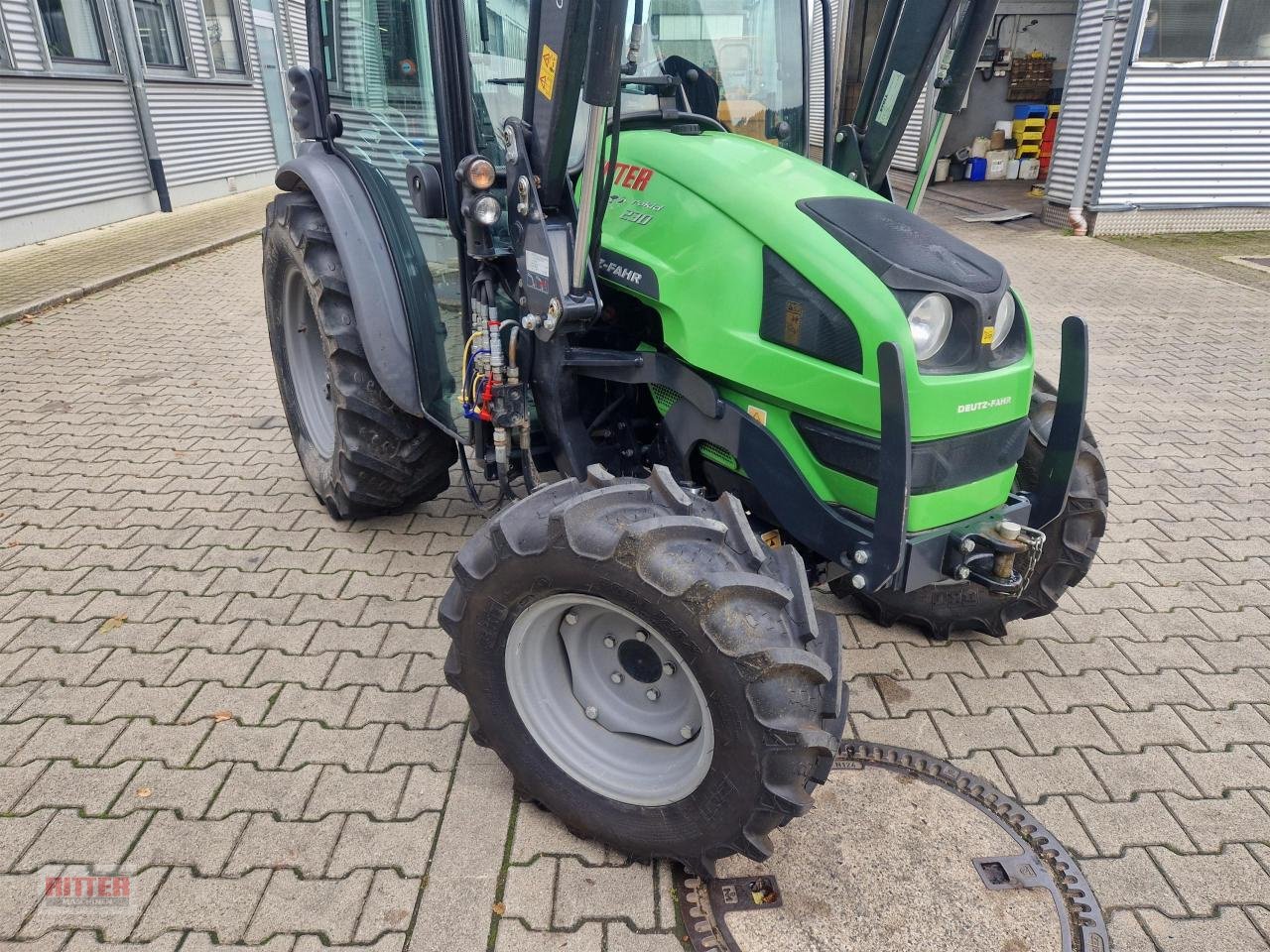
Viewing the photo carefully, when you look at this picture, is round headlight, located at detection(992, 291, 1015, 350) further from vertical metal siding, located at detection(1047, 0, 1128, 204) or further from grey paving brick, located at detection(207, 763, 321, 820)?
vertical metal siding, located at detection(1047, 0, 1128, 204)

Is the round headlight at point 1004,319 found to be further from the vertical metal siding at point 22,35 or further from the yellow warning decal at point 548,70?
the vertical metal siding at point 22,35

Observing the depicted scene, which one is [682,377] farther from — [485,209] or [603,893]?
[603,893]

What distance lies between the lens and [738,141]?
2.51m

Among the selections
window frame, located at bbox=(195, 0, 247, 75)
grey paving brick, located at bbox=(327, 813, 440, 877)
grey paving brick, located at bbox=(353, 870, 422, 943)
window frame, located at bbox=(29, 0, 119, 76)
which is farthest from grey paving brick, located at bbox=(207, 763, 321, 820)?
window frame, located at bbox=(195, 0, 247, 75)

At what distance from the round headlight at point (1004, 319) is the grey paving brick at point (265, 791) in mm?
2062

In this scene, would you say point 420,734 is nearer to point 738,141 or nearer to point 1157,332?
point 738,141

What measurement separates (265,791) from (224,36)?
13396 millimetres

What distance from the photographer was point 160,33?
11023 mm

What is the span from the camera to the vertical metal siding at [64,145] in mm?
8320

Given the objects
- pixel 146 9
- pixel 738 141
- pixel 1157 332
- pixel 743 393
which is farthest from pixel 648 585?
pixel 146 9

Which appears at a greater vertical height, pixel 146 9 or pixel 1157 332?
pixel 146 9

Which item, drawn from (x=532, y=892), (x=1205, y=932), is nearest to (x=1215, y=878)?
(x=1205, y=932)

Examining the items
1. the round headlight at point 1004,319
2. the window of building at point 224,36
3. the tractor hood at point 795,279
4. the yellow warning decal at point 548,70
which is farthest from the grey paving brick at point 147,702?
the window of building at point 224,36

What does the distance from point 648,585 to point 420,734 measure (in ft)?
3.54
